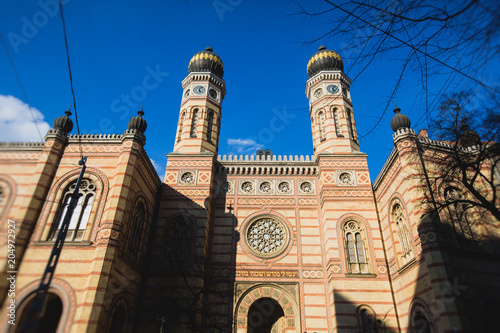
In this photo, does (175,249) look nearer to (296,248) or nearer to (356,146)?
(296,248)

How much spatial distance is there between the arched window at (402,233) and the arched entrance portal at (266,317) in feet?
21.9

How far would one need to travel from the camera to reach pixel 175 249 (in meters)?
15.3

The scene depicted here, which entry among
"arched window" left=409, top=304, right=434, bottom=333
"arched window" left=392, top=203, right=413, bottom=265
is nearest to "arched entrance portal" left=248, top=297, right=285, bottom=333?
"arched window" left=409, top=304, right=434, bottom=333

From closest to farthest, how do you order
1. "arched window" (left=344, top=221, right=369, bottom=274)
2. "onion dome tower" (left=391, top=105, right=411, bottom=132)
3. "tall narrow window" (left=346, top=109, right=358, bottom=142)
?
"onion dome tower" (left=391, top=105, right=411, bottom=132) < "arched window" (left=344, top=221, right=369, bottom=274) < "tall narrow window" (left=346, top=109, right=358, bottom=142)

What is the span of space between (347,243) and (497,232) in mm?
5896

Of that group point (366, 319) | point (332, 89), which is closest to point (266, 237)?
Result: point (366, 319)

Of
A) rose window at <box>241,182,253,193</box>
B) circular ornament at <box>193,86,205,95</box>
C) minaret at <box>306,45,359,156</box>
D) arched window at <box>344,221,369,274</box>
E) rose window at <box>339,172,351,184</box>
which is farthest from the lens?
circular ornament at <box>193,86,205,95</box>

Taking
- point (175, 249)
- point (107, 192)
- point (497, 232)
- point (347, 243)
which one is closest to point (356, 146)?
point (347, 243)

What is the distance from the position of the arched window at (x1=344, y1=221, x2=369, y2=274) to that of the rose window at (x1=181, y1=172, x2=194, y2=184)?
334 inches

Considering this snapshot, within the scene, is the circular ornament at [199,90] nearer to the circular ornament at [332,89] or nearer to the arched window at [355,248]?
the circular ornament at [332,89]

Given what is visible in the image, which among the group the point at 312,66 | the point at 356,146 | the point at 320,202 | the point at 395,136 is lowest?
the point at 320,202

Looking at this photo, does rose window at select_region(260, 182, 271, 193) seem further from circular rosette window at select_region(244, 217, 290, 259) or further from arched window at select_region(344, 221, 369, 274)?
arched window at select_region(344, 221, 369, 274)

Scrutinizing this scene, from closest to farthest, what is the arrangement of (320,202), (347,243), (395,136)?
(395,136)
(347,243)
(320,202)

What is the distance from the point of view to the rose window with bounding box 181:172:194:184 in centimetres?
1690
